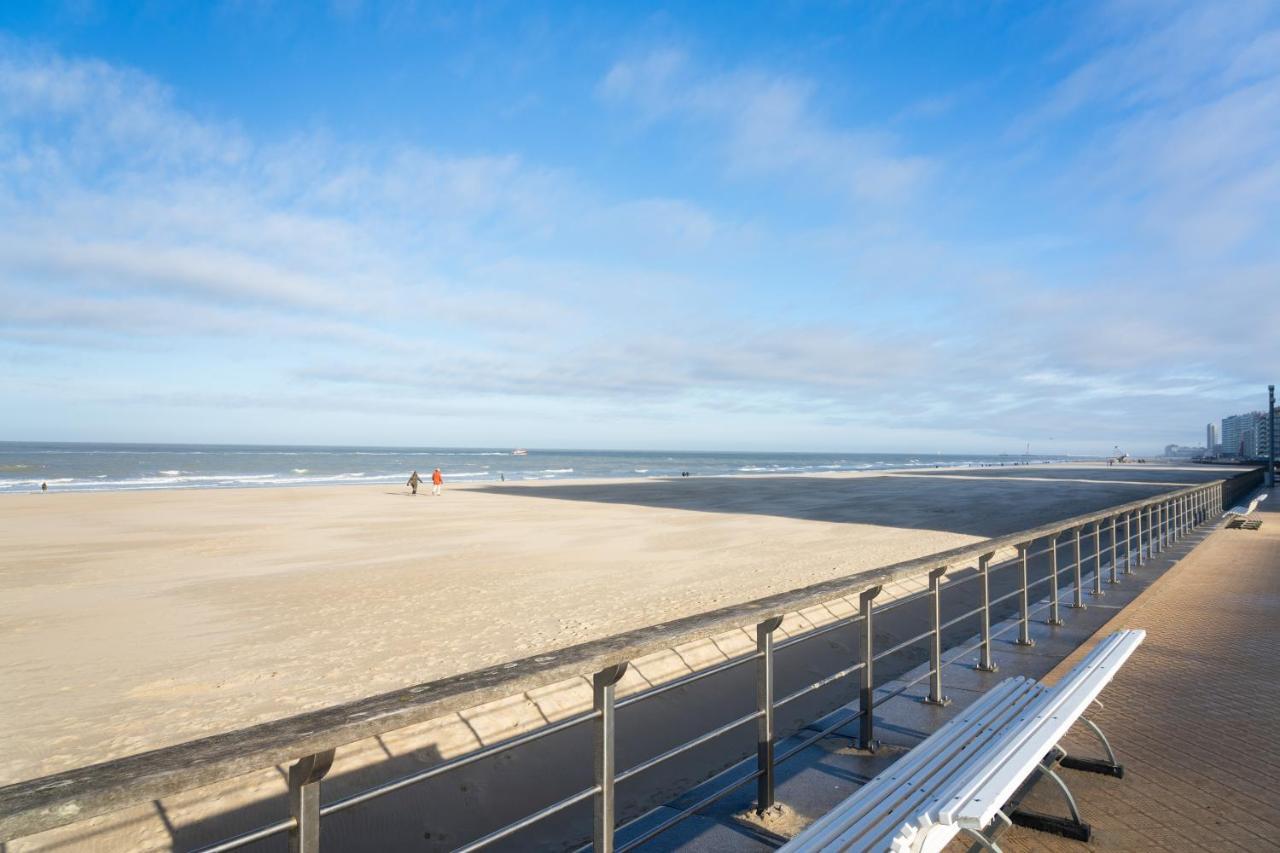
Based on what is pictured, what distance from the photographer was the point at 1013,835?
3.26 meters

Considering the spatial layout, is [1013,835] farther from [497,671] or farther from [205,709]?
[205,709]

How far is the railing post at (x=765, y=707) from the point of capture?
10.2 ft

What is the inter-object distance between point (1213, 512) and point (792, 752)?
68.2 ft

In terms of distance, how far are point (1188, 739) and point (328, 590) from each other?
10166 mm

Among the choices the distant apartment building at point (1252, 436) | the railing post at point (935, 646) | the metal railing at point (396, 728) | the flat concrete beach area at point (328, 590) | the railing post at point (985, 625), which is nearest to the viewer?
the metal railing at point (396, 728)

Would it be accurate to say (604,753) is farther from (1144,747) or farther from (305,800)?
(1144,747)

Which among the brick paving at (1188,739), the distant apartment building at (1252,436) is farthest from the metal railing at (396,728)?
the distant apartment building at (1252,436)

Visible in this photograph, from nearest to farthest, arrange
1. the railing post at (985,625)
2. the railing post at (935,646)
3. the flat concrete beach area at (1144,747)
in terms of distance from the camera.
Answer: the flat concrete beach area at (1144,747) → the railing post at (935,646) → the railing post at (985,625)

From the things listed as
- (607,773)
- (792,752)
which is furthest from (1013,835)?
(607,773)

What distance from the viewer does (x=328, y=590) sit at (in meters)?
11.1

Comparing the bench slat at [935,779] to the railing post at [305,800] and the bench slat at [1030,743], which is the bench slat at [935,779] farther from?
Answer: the railing post at [305,800]

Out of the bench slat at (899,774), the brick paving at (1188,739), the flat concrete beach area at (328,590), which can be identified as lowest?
the flat concrete beach area at (328,590)

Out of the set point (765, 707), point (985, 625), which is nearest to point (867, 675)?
point (765, 707)

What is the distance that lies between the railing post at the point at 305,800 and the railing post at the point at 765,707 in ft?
5.89
